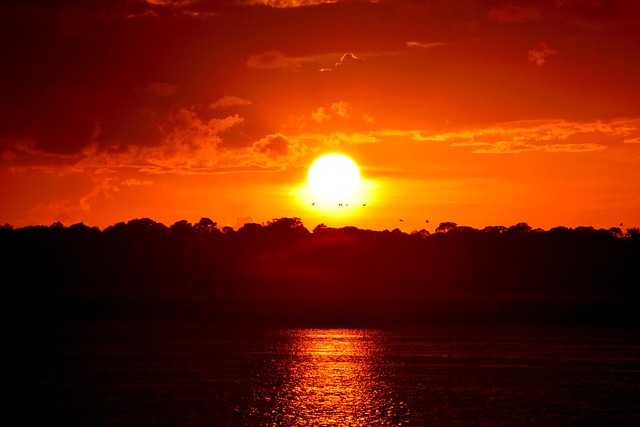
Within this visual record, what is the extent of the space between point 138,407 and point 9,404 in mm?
7719

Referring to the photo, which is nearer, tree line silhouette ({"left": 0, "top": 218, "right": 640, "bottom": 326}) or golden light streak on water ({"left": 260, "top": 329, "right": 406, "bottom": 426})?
golden light streak on water ({"left": 260, "top": 329, "right": 406, "bottom": 426})

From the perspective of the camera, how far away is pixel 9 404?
2110 inches

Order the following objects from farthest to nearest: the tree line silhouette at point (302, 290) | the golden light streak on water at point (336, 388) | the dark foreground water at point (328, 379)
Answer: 1. the tree line silhouette at point (302, 290)
2. the dark foreground water at point (328, 379)
3. the golden light streak on water at point (336, 388)

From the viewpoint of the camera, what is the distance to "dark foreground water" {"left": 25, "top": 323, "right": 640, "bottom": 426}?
5125cm

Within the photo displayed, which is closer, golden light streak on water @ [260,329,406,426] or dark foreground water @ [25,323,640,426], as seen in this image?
golden light streak on water @ [260,329,406,426]

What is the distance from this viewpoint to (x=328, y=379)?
67.8m

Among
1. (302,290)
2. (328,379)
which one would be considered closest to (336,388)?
(328,379)

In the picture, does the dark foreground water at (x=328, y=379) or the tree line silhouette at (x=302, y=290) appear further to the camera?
the tree line silhouette at (x=302, y=290)

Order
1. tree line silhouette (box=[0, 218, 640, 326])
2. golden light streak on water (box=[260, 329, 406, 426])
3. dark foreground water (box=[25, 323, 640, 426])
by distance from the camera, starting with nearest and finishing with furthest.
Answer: golden light streak on water (box=[260, 329, 406, 426])
dark foreground water (box=[25, 323, 640, 426])
tree line silhouette (box=[0, 218, 640, 326])

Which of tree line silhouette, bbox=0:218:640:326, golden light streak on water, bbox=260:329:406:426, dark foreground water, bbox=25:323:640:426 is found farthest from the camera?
tree line silhouette, bbox=0:218:640:326

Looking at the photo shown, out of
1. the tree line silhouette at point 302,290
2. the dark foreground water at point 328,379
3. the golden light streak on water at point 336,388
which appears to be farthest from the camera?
the tree line silhouette at point 302,290

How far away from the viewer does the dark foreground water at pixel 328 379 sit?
51250 millimetres

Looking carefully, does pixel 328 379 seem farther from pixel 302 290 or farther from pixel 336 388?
pixel 302 290

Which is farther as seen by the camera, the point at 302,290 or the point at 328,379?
the point at 302,290
